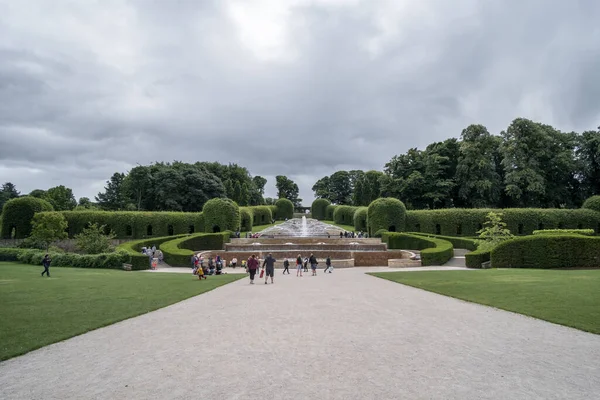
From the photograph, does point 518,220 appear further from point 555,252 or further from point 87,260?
point 87,260

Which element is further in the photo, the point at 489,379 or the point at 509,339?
the point at 509,339

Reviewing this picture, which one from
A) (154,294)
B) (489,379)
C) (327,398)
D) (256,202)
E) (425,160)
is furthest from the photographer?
(256,202)

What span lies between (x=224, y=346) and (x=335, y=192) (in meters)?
107

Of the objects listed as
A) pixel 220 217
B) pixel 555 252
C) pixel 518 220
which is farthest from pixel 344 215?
pixel 555 252

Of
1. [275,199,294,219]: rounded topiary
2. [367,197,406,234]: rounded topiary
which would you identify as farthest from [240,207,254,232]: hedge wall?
[275,199,294,219]: rounded topiary

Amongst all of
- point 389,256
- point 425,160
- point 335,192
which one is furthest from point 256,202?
point 389,256

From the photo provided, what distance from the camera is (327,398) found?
4621 mm

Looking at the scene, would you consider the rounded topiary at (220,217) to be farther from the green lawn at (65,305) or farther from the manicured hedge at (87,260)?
the green lawn at (65,305)

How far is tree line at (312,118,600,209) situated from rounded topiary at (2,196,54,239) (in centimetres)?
4521

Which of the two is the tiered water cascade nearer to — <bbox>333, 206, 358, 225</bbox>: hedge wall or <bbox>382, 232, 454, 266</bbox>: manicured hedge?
<bbox>382, 232, 454, 266</bbox>: manicured hedge

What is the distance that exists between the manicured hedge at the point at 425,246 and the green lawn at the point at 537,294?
11273 mm

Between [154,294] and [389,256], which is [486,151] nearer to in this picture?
[389,256]

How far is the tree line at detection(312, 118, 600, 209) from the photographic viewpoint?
49844 millimetres

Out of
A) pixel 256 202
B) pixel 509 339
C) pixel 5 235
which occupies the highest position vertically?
pixel 256 202
